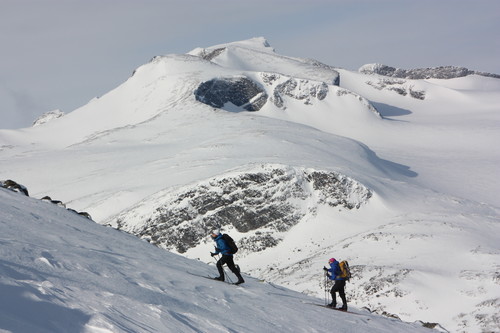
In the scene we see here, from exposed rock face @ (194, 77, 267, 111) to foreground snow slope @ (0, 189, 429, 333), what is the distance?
420ft

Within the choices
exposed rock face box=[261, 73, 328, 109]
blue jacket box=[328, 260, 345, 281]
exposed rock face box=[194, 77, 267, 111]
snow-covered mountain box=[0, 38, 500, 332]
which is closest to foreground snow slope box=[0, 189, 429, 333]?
blue jacket box=[328, 260, 345, 281]

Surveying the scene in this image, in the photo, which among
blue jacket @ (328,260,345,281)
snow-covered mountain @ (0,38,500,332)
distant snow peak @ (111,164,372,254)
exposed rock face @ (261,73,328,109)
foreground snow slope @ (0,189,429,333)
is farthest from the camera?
exposed rock face @ (261,73,328,109)

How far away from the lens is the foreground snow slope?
8.62 meters

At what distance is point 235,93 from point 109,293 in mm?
142849

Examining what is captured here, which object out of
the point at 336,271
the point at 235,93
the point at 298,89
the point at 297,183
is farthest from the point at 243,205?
the point at 298,89

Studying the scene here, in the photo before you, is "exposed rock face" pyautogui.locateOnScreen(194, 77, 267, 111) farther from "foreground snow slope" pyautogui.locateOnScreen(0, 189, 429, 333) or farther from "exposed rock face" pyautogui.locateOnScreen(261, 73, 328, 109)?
"foreground snow slope" pyautogui.locateOnScreen(0, 189, 429, 333)

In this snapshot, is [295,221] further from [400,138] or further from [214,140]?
[400,138]

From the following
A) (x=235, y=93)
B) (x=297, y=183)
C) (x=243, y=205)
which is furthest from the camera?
(x=235, y=93)

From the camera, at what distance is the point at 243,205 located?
67.5 meters

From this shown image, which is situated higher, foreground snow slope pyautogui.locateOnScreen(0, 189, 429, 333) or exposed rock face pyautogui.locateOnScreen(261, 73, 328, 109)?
foreground snow slope pyautogui.locateOnScreen(0, 189, 429, 333)

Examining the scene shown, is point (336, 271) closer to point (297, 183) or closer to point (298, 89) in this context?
point (297, 183)

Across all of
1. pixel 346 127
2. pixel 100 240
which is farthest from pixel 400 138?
pixel 100 240

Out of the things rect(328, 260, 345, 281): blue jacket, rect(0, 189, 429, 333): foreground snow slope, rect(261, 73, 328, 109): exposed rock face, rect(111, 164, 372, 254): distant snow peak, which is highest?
rect(0, 189, 429, 333): foreground snow slope

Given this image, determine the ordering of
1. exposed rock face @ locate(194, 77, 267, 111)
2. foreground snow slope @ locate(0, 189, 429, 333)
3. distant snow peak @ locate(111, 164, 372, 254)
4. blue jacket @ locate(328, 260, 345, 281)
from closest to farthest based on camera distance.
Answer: foreground snow slope @ locate(0, 189, 429, 333) < blue jacket @ locate(328, 260, 345, 281) < distant snow peak @ locate(111, 164, 372, 254) < exposed rock face @ locate(194, 77, 267, 111)
